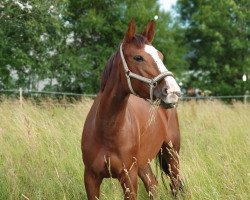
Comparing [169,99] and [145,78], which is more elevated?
[145,78]

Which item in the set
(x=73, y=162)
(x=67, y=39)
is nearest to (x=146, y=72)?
(x=73, y=162)

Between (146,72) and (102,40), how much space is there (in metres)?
16.6

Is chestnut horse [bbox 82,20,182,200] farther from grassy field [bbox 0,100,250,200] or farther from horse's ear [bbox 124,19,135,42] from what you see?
grassy field [bbox 0,100,250,200]

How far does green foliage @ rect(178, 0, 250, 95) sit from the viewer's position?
22859mm

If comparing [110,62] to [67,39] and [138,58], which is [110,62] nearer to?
[138,58]

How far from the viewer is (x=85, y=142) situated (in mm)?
3492

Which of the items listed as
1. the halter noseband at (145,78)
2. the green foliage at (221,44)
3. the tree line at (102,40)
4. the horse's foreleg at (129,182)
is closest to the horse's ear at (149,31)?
the halter noseband at (145,78)

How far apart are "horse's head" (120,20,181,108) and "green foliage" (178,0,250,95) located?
65.9 feet

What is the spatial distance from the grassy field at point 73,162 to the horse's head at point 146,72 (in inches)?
31.7

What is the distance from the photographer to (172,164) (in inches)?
187

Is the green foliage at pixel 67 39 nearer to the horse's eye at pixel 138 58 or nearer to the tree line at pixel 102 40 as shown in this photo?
the tree line at pixel 102 40

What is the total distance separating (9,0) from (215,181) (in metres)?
10.2

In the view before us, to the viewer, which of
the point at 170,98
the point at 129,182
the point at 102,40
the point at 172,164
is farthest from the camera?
the point at 102,40

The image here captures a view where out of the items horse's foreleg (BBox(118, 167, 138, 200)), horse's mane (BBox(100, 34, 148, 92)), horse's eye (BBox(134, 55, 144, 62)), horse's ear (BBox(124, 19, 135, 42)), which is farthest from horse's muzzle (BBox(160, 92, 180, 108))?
horse's foreleg (BBox(118, 167, 138, 200))
